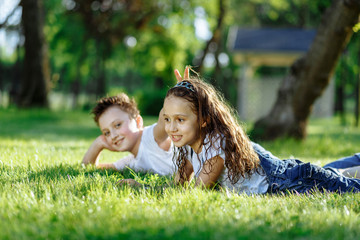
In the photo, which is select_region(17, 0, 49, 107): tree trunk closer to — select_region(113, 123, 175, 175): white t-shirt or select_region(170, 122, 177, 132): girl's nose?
select_region(113, 123, 175, 175): white t-shirt

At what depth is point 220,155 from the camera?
325cm

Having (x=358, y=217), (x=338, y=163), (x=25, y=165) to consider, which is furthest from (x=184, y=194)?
(x=338, y=163)

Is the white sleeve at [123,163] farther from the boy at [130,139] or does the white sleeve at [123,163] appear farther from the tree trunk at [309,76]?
the tree trunk at [309,76]

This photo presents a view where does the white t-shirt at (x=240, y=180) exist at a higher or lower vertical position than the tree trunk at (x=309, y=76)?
lower

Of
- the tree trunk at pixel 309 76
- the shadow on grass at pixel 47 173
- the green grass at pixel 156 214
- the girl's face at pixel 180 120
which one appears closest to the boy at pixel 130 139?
the shadow on grass at pixel 47 173

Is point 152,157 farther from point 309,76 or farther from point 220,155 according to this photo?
point 309,76

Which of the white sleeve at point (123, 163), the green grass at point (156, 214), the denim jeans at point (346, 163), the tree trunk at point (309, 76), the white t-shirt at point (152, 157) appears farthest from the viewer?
the tree trunk at point (309, 76)

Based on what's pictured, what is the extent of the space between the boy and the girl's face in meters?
0.87

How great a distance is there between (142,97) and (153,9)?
5413 mm

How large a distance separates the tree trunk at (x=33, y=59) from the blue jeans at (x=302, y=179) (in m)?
13.4

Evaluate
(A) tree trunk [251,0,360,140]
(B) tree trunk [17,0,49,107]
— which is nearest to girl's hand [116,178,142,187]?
(A) tree trunk [251,0,360,140]

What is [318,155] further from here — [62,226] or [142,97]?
[142,97]

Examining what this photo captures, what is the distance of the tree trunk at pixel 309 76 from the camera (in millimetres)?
7598

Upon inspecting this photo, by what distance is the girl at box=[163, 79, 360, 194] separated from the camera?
3232 mm
